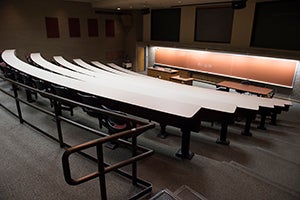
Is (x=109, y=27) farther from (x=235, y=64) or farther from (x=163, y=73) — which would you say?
(x=235, y=64)

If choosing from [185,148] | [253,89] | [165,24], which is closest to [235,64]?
[253,89]

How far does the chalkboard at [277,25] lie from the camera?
5910mm

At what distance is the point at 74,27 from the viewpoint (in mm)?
8867

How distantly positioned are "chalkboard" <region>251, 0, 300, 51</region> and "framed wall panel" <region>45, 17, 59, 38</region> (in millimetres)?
7519

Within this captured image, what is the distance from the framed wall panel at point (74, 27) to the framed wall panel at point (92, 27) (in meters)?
0.53

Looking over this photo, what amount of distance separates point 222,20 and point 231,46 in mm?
1063

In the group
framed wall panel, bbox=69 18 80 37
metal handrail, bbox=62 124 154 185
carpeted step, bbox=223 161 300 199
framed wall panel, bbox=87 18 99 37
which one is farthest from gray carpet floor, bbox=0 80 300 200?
framed wall panel, bbox=87 18 99 37

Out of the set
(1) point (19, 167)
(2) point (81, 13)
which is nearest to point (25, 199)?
(1) point (19, 167)

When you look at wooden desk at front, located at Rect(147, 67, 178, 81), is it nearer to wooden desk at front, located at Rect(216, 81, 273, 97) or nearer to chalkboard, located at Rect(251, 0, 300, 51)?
wooden desk at front, located at Rect(216, 81, 273, 97)

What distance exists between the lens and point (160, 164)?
2.64 metres

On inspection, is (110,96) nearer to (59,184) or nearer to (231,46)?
(59,184)

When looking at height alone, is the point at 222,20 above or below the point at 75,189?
above

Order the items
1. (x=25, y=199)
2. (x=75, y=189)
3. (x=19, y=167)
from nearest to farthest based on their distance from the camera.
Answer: (x=25, y=199) → (x=75, y=189) → (x=19, y=167)

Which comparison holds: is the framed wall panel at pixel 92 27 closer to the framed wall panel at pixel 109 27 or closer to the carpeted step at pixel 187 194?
the framed wall panel at pixel 109 27
